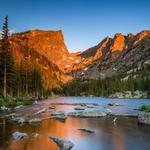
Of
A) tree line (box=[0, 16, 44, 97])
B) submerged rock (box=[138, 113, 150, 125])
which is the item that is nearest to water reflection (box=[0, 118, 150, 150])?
submerged rock (box=[138, 113, 150, 125])

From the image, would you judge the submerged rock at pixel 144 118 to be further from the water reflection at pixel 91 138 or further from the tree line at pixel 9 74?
the tree line at pixel 9 74

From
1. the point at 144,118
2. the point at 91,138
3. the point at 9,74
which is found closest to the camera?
the point at 91,138

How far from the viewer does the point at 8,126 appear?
32.6 meters

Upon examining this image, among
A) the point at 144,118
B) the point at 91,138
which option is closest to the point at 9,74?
the point at 144,118

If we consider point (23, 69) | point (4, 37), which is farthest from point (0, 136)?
point (23, 69)

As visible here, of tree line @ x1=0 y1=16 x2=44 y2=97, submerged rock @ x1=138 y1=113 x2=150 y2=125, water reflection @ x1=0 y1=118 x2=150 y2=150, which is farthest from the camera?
tree line @ x1=0 y1=16 x2=44 y2=97

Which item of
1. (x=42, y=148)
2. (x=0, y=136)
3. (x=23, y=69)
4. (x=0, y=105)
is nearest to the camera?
(x=42, y=148)

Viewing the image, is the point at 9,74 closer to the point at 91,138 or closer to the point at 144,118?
the point at 144,118

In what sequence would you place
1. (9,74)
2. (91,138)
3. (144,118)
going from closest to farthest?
(91,138) → (144,118) → (9,74)

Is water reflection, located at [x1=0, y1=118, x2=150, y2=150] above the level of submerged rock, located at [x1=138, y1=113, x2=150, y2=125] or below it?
below

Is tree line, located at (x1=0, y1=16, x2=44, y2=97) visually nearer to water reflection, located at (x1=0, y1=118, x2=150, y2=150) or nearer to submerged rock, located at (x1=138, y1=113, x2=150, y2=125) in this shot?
submerged rock, located at (x1=138, y1=113, x2=150, y2=125)

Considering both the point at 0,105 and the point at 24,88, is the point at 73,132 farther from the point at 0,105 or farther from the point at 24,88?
the point at 24,88

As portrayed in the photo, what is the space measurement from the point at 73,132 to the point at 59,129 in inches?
96.1

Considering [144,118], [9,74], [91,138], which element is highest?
[9,74]
